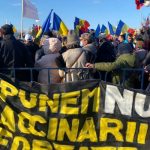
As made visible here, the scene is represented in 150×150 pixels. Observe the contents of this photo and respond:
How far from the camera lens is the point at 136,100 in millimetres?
5051

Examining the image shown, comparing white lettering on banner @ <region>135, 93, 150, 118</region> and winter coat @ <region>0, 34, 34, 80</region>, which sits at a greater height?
winter coat @ <region>0, 34, 34, 80</region>

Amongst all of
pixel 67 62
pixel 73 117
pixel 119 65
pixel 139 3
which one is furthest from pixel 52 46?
pixel 139 3

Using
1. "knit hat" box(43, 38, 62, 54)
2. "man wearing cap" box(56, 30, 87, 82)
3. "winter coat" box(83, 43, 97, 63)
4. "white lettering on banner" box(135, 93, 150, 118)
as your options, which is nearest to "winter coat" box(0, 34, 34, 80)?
"knit hat" box(43, 38, 62, 54)

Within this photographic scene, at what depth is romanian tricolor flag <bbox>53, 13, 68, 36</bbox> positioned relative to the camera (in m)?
14.1

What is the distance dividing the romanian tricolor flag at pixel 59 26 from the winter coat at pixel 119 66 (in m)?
8.63

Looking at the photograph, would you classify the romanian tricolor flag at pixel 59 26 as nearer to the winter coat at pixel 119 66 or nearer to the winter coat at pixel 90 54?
the winter coat at pixel 90 54

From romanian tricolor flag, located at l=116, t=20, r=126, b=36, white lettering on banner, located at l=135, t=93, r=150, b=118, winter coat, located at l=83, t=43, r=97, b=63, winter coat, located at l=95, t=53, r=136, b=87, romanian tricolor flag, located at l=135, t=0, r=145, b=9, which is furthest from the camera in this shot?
romanian tricolor flag, located at l=116, t=20, r=126, b=36

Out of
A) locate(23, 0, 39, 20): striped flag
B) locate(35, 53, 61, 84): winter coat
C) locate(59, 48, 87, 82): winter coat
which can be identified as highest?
locate(23, 0, 39, 20): striped flag

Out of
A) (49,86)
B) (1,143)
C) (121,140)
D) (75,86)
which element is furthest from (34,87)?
(121,140)

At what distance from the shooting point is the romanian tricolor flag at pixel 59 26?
1413 cm

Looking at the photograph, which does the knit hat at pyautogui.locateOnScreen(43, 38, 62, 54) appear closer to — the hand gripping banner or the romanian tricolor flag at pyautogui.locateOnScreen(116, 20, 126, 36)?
the hand gripping banner

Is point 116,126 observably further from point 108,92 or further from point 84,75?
point 84,75

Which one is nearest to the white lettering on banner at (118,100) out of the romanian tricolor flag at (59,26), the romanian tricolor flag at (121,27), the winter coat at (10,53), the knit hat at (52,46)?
the knit hat at (52,46)

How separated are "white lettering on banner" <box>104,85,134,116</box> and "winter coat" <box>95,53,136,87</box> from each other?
37 centimetres
